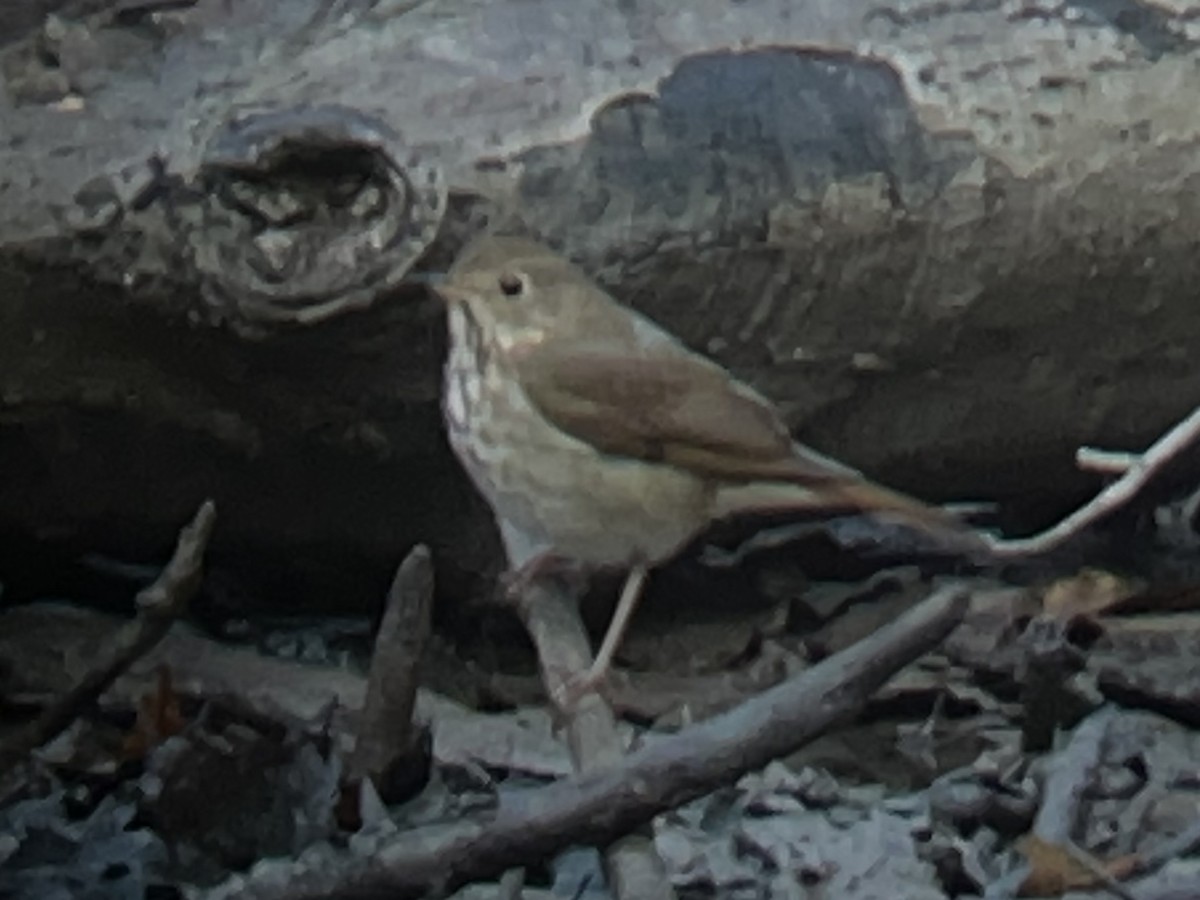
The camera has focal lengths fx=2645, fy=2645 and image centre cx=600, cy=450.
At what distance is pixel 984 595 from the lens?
984 millimetres

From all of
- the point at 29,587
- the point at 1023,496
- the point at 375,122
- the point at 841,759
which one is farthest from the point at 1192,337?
the point at 29,587

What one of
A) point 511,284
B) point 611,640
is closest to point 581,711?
point 611,640

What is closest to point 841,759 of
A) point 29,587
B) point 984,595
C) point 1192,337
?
point 984,595

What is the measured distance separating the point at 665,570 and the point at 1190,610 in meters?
0.20

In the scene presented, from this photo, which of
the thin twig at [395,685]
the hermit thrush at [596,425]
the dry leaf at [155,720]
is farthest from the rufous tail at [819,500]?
the dry leaf at [155,720]

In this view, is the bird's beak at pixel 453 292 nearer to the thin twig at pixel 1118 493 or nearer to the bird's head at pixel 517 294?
the bird's head at pixel 517 294

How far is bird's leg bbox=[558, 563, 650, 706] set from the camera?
912mm

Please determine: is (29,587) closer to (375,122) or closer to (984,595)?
(375,122)

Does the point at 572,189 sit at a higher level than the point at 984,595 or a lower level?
higher

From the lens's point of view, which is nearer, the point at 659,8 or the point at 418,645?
the point at 418,645

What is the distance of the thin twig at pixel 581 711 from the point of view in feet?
2.71

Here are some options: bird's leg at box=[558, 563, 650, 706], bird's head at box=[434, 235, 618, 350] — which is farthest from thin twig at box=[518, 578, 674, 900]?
bird's head at box=[434, 235, 618, 350]

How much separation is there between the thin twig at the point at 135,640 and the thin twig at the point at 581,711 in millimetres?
123

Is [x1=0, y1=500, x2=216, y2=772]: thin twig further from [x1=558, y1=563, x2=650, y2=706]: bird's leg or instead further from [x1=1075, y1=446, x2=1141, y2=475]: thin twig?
[x1=1075, y1=446, x2=1141, y2=475]: thin twig
